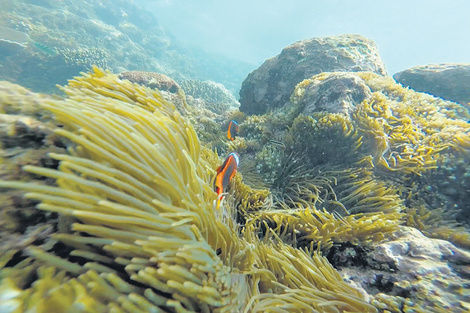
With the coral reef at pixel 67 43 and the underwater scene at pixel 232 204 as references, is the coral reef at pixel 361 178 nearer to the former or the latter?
the underwater scene at pixel 232 204

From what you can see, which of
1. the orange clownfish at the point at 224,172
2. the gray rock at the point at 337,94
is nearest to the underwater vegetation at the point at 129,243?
the orange clownfish at the point at 224,172

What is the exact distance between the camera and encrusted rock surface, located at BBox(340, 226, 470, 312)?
1.46m

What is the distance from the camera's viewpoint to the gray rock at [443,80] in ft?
22.0

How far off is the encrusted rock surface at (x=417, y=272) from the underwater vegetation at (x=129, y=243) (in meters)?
0.27

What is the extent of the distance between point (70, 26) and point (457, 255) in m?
23.5

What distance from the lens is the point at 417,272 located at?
1.64 metres

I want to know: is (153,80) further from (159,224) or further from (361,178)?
(159,224)

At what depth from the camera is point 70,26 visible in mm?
17422

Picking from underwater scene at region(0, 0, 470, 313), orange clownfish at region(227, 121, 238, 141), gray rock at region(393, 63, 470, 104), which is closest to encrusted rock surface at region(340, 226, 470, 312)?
underwater scene at region(0, 0, 470, 313)

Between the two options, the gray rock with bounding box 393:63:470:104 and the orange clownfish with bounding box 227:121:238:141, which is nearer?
the orange clownfish with bounding box 227:121:238:141

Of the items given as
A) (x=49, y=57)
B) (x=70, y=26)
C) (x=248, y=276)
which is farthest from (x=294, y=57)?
(x=70, y=26)

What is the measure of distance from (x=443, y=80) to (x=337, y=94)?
5.87m

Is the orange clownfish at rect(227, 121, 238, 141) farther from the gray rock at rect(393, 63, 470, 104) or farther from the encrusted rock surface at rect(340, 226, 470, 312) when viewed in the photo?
the gray rock at rect(393, 63, 470, 104)

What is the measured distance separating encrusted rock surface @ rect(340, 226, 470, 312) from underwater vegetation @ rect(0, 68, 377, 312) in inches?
10.5
